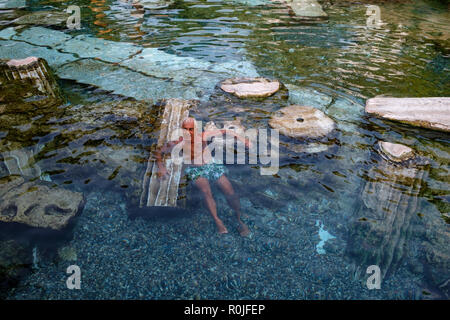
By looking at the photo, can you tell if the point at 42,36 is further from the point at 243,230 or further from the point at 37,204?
the point at 243,230

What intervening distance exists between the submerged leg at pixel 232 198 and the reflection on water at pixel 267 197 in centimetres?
11

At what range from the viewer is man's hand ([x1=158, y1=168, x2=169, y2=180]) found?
14.3 ft

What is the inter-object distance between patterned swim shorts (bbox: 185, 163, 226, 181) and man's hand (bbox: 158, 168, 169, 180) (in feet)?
1.06

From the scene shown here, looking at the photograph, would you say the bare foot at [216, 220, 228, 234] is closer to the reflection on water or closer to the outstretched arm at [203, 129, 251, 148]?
the reflection on water

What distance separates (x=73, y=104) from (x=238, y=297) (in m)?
5.02

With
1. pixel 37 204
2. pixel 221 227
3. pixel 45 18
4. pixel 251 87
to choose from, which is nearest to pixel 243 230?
pixel 221 227

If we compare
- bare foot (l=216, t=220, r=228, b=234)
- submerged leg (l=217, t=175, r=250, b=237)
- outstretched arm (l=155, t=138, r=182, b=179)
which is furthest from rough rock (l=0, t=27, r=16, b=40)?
bare foot (l=216, t=220, r=228, b=234)

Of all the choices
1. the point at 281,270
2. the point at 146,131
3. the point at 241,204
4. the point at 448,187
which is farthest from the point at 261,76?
the point at 281,270

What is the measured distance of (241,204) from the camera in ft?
13.8

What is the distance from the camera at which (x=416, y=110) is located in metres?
5.53

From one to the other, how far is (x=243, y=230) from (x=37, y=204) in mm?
2796

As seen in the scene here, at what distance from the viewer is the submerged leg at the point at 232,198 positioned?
3.80 metres

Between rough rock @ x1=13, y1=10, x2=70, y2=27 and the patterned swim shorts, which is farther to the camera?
rough rock @ x1=13, y1=10, x2=70, y2=27

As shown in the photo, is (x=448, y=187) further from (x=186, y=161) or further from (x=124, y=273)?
(x=124, y=273)
